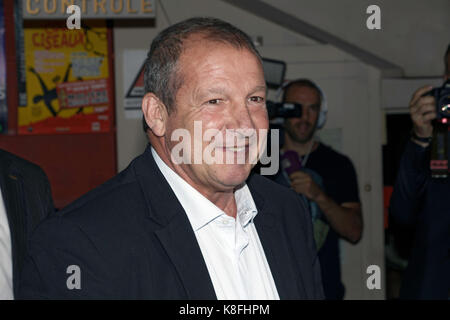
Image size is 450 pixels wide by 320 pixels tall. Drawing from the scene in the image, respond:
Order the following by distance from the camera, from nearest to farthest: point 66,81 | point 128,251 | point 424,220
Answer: point 128,251 → point 424,220 → point 66,81

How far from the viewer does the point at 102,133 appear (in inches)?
125

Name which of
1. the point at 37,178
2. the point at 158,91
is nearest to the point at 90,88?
the point at 37,178

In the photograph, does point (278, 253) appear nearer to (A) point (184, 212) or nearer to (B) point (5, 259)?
(A) point (184, 212)

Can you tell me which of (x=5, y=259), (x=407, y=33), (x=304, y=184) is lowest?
(x=5, y=259)

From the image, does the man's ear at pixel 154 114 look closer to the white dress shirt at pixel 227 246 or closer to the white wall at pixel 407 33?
the white dress shirt at pixel 227 246

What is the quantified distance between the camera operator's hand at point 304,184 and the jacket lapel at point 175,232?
4.89 feet

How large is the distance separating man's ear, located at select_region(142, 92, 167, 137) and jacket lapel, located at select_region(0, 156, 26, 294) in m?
0.66

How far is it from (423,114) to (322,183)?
74 cm

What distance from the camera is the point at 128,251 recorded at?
0.91 meters

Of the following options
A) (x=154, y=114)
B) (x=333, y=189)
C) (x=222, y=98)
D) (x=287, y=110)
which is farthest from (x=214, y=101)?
(x=333, y=189)

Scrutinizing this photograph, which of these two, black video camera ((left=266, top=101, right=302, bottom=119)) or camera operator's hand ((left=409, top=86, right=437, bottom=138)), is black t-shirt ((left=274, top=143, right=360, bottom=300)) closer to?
black video camera ((left=266, top=101, right=302, bottom=119))

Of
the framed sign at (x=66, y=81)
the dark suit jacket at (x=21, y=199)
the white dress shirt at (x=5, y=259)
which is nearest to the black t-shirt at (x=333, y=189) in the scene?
the framed sign at (x=66, y=81)
